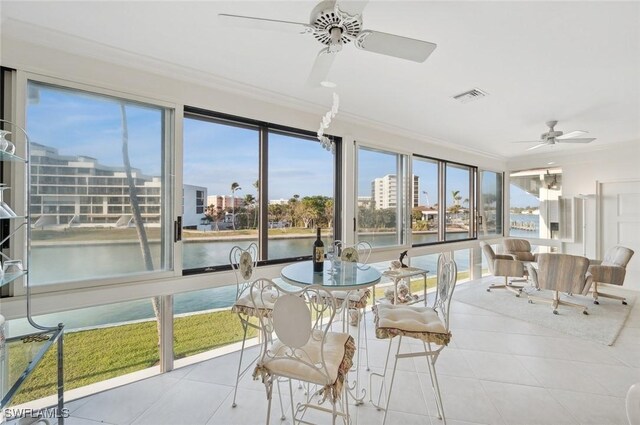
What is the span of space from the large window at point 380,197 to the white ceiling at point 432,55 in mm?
775

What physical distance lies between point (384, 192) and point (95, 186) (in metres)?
3.30

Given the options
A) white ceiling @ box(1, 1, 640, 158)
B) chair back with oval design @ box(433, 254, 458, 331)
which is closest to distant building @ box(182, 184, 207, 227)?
white ceiling @ box(1, 1, 640, 158)

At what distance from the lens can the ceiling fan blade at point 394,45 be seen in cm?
149

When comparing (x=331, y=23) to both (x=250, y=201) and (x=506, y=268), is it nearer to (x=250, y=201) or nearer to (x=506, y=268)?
(x=250, y=201)

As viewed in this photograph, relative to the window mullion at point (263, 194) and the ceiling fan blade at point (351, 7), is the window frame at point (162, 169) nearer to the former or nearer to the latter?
the window mullion at point (263, 194)

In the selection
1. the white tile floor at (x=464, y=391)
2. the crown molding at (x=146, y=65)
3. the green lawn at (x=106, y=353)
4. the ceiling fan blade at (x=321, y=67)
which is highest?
the crown molding at (x=146, y=65)

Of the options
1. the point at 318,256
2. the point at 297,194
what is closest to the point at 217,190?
the point at 297,194

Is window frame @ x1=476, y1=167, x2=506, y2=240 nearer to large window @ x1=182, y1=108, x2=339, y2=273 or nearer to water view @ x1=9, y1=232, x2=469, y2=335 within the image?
large window @ x1=182, y1=108, x2=339, y2=273

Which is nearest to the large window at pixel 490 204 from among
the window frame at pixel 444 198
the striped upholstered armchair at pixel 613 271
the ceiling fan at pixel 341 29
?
the window frame at pixel 444 198

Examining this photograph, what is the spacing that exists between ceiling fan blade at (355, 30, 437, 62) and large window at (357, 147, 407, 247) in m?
2.25

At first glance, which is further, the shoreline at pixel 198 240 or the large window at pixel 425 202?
the large window at pixel 425 202

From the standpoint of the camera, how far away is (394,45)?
61.2 inches

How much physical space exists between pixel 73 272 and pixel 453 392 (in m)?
2.96

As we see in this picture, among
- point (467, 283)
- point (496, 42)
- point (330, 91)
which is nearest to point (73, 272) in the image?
point (330, 91)
